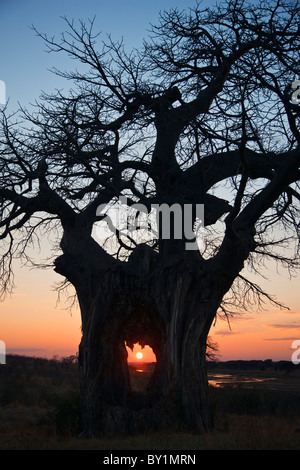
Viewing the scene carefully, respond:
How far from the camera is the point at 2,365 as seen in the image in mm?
26609

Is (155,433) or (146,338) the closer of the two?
(155,433)

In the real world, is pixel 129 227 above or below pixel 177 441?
above

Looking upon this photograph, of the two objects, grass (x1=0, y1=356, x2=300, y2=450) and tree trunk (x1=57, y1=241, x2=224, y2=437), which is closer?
grass (x1=0, y1=356, x2=300, y2=450)

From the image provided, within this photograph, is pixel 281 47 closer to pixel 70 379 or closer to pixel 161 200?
pixel 161 200

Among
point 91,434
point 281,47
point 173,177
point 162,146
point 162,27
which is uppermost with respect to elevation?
point 162,27

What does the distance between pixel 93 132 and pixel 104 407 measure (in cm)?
487

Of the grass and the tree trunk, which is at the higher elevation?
the tree trunk

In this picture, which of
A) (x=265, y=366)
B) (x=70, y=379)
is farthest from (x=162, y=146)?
(x=265, y=366)

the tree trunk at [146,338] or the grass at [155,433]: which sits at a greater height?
the tree trunk at [146,338]

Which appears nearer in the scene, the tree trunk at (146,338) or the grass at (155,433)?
the grass at (155,433)

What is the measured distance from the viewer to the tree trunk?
9109 millimetres

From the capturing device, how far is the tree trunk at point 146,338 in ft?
Answer: 29.9

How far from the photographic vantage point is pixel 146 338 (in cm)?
983

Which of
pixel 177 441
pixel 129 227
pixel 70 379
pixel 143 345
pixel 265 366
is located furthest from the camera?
pixel 265 366
